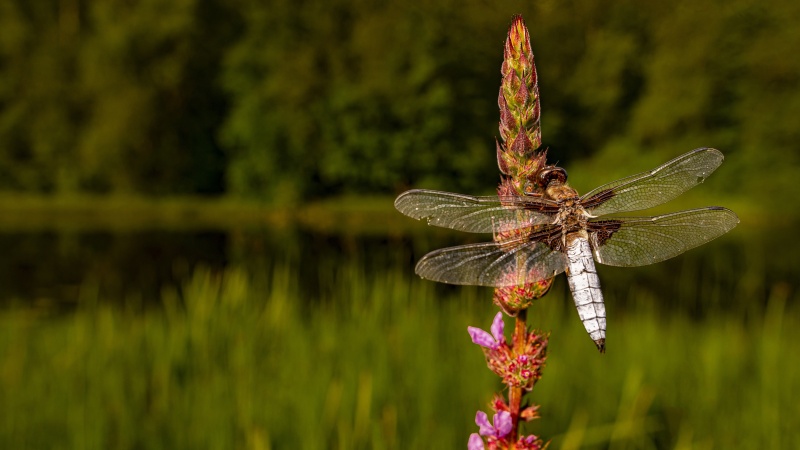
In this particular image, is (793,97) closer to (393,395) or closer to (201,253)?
(201,253)

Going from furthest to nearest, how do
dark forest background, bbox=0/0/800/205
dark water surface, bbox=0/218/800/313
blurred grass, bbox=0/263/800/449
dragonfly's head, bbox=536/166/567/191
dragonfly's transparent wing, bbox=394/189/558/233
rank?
dark forest background, bbox=0/0/800/205 → dark water surface, bbox=0/218/800/313 → blurred grass, bbox=0/263/800/449 → dragonfly's transparent wing, bbox=394/189/558/233 → dragonfly's head, bbox=536/166/567/191

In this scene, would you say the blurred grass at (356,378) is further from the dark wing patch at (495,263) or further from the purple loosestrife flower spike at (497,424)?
the purple loosestrife flower spike at (497,424)

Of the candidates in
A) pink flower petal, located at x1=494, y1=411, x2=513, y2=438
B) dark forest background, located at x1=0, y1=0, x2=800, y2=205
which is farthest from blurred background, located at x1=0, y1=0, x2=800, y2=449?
pink flower petal, located at x1=494, y1=411, x2=513, y2=438

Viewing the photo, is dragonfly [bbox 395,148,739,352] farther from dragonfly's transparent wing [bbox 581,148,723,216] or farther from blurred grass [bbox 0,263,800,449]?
blurred grass [bbox 0,263,800,449]

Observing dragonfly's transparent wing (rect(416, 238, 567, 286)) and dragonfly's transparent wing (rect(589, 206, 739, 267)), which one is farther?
dragonfly's transparent wing (rect(589, 206, 739, 267))


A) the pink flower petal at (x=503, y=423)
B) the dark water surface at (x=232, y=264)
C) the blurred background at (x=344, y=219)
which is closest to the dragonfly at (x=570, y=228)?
the pink flower petal at (x=503, y=423)

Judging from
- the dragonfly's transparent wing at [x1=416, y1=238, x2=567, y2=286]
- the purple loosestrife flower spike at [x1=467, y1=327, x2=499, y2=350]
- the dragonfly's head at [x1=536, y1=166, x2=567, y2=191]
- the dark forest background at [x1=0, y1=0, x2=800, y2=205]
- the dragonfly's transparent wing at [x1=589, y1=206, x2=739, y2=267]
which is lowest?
the purple loosestrife flower spike at [x1=467, y1=327, x2=499, y2=350]

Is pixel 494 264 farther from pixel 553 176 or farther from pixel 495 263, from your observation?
pixel 553 176

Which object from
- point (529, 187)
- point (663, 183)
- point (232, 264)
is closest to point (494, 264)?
point (529, 187)
